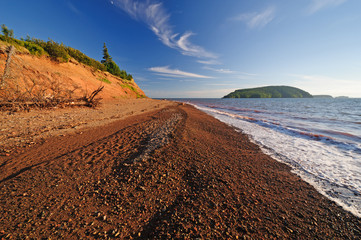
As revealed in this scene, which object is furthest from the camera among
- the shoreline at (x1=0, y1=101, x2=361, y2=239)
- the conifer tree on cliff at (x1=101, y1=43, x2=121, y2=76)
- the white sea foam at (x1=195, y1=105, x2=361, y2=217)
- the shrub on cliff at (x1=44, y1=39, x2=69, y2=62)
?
the conifer tree on cliff at (x1=101, y1=43, x2=121, y2=76)

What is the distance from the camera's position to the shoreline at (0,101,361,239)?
2.07 m

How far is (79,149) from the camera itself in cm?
465

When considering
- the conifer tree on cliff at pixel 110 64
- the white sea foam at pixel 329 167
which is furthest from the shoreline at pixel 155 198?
the conifer tree on cliff at pixel 110 64

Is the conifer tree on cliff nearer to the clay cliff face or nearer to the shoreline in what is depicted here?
the clay cliff face

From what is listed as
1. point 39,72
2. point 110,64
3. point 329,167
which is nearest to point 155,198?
point 329,167

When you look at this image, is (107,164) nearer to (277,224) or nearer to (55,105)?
(277,224)

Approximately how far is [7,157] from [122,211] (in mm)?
4679

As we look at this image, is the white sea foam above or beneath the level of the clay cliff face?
beneath

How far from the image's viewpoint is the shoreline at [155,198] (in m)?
2.07

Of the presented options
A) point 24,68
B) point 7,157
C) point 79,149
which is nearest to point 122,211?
point 79,149

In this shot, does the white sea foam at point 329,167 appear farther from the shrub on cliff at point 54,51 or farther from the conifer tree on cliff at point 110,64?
the conifer tree on cliff at point 110,64

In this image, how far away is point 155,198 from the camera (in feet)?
8.81

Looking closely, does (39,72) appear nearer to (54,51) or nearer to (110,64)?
(54,51)

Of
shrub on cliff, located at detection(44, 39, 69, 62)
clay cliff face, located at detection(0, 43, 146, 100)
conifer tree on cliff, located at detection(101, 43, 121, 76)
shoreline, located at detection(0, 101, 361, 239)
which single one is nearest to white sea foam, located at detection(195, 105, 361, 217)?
shoreline, located at detection(0, 101, 361, 239)
